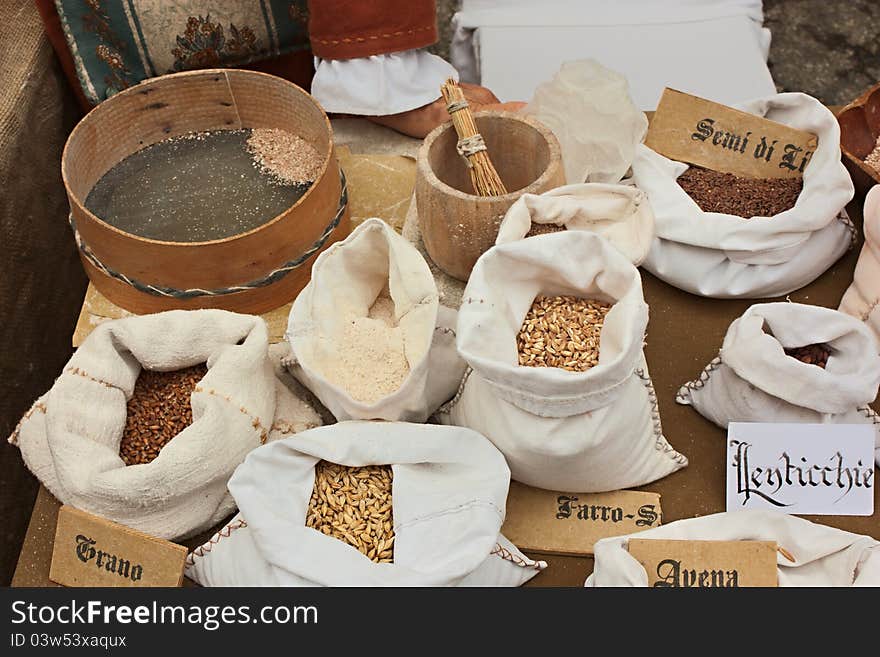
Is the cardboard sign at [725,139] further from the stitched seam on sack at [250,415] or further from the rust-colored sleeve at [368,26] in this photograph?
the stitched seam on sack at [250,415]

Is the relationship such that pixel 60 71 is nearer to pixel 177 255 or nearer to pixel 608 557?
pixel 177 255

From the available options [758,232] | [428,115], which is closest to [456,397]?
[758,232]

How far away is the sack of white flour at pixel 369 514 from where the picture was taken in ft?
3.01

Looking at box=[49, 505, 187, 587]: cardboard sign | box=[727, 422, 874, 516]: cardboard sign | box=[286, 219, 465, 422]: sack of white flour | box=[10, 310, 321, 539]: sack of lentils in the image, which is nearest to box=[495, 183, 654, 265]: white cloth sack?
box=[286, 219, 465, 422]: sack of white flour

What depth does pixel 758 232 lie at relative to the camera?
1.17m

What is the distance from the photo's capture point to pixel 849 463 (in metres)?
1.04

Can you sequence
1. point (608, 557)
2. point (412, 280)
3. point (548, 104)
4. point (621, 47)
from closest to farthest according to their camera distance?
→ point (608, 557), point (412, 280), point (548, 104), point (621, 47)

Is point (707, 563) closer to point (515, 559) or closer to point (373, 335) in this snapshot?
point (515, 559)

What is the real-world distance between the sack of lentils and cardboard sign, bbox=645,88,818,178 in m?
0.67

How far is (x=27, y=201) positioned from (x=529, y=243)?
93 centimetres

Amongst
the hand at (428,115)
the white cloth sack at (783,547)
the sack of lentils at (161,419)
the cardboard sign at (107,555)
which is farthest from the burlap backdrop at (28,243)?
the white cloth sack at (783,547)

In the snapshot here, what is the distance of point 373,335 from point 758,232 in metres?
0.53

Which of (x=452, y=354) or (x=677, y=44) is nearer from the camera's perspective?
(x=452, y=354)
